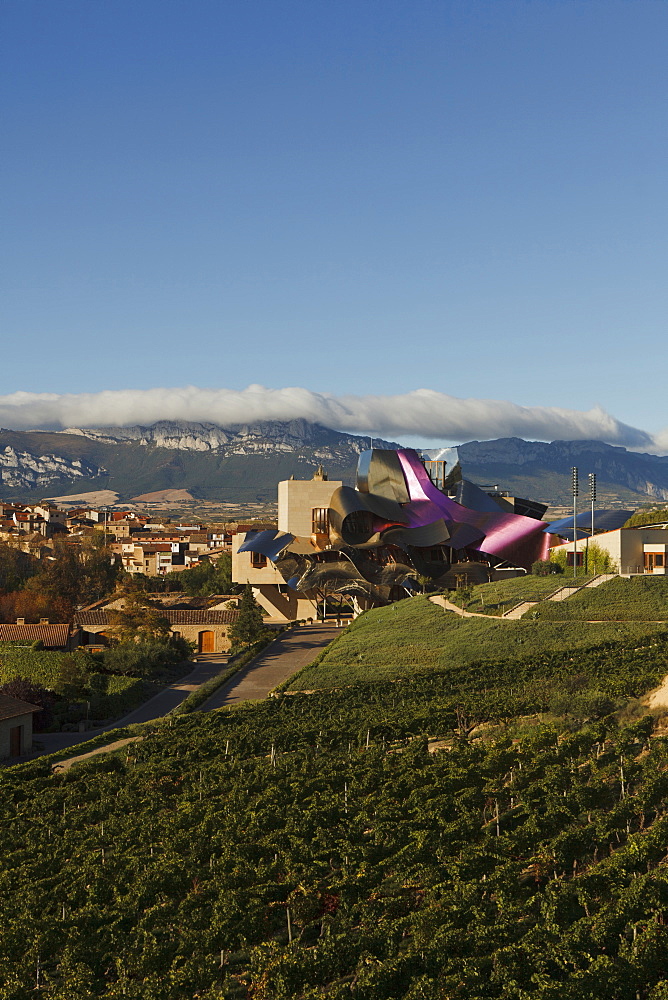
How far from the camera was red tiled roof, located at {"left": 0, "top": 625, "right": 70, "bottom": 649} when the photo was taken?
46775mm

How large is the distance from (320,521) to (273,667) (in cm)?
2821

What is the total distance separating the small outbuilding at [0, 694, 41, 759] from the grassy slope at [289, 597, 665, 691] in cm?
952

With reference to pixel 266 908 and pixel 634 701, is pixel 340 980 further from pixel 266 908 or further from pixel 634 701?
pixel 634 701

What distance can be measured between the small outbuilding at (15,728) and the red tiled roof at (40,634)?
534 inches

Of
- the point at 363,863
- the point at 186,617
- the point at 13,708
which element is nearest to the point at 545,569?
the point at 186,617

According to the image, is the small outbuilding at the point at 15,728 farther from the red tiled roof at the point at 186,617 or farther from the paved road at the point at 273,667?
the red tiled roof at the point at 186,617

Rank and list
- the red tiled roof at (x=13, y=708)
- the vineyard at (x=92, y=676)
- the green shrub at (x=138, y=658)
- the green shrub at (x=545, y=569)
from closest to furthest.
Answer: the red tiled roof at (x=13, y=708), the vineyard at (x=92, y=676), the green shrub at (x=138, y=658), the green shrub at (x=545, y=569)

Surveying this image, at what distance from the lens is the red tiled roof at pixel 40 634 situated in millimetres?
46775

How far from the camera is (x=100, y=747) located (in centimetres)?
3117

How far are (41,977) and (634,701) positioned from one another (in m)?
14.9

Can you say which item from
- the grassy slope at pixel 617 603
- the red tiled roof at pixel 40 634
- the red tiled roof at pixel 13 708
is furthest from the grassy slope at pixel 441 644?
the red tiled roof at pixel 40 634

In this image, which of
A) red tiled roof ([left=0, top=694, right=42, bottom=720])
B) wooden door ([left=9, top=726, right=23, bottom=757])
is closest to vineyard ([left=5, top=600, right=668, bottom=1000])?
red tiled roof ([left=0, top=694, right=42, bottom=720])

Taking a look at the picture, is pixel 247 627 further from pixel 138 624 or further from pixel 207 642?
pixel 138 624

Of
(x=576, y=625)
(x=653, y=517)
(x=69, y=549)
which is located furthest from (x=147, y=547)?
(x=576, y=625)
